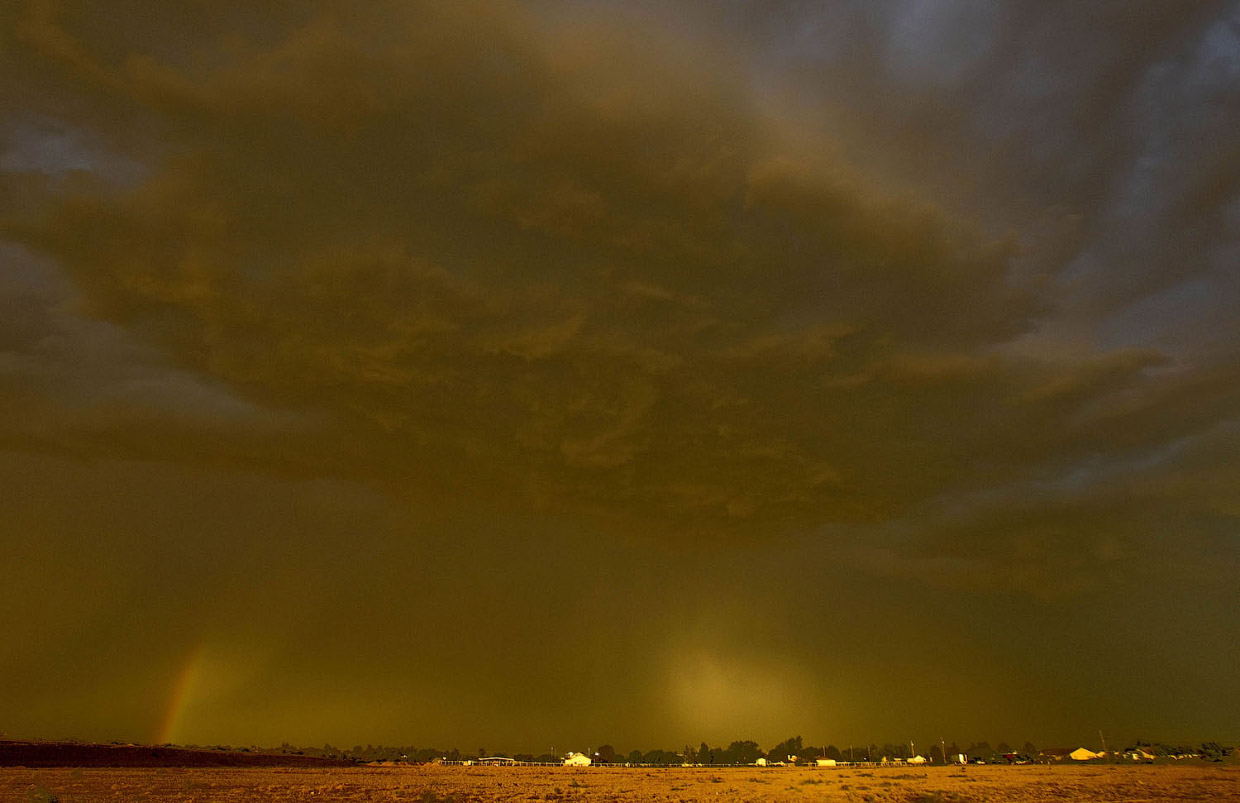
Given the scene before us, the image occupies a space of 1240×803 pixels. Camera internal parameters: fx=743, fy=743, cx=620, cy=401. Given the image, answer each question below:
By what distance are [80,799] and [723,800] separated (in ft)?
136

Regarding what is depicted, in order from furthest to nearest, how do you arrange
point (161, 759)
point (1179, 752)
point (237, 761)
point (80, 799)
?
point (1179, 752)
point (237, 761)
point (161, 759)
point (80, 799)

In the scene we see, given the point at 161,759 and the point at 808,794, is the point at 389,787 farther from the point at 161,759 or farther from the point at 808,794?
the point at 161,759

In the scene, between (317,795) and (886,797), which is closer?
(317,795)

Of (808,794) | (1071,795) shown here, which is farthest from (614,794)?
(1071,795)

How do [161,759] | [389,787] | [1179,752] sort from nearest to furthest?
[389,787] < [161,759] < [1179,752]

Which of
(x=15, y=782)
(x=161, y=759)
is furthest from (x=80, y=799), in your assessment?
(x=161, y=759)

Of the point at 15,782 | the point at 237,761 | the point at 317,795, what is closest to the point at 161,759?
the point at 237,761

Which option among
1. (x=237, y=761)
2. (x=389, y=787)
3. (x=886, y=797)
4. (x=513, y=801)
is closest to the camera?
(x=513, y=801)

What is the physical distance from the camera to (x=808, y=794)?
61031 mm

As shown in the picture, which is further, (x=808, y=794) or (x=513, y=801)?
(x=808, y=794)

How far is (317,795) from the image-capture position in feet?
172

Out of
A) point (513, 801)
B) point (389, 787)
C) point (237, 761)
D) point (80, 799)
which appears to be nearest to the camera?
point (80, 799)

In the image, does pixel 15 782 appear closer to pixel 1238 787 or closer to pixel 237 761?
pixel 237 761

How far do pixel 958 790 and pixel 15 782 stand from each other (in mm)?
77676
